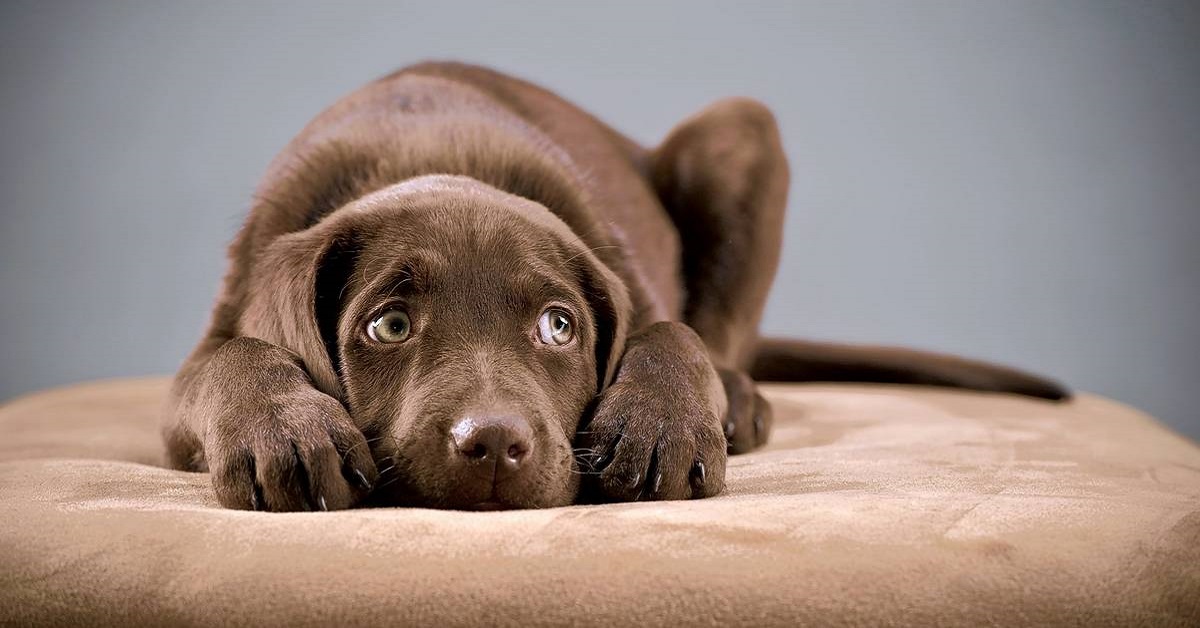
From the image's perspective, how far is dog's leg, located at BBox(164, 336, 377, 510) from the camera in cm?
184

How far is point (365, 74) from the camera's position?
5.56 m

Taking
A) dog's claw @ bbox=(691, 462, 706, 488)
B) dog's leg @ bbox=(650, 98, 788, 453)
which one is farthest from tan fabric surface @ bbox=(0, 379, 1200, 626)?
dog's leg @ bbox=(650, 98, 788, 453)

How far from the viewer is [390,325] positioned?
2.12m

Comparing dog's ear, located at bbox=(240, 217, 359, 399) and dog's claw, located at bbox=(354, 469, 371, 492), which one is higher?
dog's ear, located at bbox=(240, 217, 359, 399)

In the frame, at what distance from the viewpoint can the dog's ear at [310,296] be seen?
2139 mm

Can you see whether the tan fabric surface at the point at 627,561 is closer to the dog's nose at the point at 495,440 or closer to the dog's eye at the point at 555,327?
the dog's nose at the point at 495,440

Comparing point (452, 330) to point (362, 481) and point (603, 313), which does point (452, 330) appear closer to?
point (362, 481)

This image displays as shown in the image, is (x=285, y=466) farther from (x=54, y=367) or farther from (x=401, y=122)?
(x=54, y=367)

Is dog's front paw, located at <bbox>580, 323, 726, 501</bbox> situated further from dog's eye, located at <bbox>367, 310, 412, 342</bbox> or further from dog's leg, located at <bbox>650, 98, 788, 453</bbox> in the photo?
dog's leg, located at <bbox>650, 98, 788, 453</bbox>

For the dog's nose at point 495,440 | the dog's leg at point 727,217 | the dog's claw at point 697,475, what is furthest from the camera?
the dog's leg at point 727,217

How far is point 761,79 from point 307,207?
3535 mm

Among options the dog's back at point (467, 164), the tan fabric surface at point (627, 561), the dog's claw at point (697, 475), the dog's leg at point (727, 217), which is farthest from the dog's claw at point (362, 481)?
the dog's leg at point (727, 217)

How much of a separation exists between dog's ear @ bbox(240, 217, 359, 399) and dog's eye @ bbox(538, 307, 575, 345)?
40 cm

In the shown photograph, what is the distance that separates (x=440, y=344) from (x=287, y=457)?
346mm
